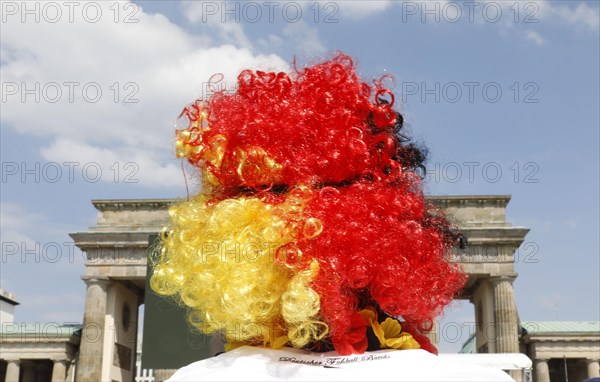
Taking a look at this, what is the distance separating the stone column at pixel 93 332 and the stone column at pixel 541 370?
23920mm

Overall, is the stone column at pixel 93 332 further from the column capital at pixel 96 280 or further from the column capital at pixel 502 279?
the column capital at pixel 502 279

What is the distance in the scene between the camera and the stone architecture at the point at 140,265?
126 feet

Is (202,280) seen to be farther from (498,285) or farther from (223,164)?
(498,285)

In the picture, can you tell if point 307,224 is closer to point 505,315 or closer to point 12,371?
point 505,315

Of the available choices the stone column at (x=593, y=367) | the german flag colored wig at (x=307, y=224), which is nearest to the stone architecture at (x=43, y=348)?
the stone column at (x=593, y=367)

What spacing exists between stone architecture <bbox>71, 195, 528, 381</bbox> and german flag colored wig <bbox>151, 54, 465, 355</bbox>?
118 feet

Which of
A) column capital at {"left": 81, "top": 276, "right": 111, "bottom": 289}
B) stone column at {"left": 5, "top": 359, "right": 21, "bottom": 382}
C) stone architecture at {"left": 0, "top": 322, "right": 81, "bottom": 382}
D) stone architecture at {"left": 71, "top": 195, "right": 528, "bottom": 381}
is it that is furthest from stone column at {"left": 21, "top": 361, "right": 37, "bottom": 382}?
→ column capital at {"left": 81, "top": 276, "right": 111, "bottom": 289}

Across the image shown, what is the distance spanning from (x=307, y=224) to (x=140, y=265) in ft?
128

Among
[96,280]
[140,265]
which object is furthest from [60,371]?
[140,265]

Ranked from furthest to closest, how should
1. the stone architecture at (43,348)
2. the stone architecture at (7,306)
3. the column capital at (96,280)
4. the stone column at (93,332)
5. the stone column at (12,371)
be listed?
the stone architecture at (7,306)
the stone column at (12,371)
the stone architecture at (43,348)
the column capital at (96,280)
the stone column at (93,332)

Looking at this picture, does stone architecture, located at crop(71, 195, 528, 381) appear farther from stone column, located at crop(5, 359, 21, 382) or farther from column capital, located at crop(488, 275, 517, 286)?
stone column, located at crop(5, 359, 21, 382)

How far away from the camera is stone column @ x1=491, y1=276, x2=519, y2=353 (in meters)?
37.6

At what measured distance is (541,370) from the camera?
41.5 metres

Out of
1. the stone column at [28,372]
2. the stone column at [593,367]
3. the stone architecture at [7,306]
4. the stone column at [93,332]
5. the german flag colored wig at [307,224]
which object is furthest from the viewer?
the stone architecture at [7,306]
